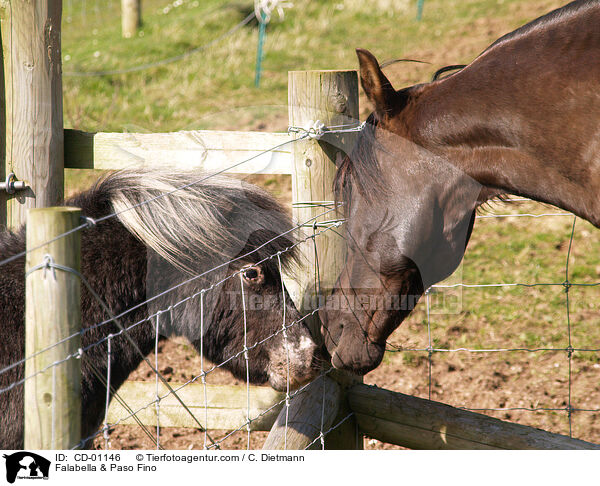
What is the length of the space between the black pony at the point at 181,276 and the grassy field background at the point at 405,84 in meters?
0.74

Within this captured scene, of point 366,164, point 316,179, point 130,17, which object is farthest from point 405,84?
point 130,17

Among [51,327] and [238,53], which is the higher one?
[238,53]

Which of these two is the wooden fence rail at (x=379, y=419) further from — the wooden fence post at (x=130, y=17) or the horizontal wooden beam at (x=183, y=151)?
the wooden fence post at (x=130, y=17)

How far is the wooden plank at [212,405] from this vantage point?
9.23ft

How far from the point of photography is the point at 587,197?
2.02 m

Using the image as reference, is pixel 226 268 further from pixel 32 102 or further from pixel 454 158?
pixel 32 102

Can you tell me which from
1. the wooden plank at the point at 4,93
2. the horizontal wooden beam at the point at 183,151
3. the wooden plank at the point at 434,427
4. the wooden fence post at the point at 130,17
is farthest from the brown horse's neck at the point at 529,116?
the wooden fence post at the point at 130,17

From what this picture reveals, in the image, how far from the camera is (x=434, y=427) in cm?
260

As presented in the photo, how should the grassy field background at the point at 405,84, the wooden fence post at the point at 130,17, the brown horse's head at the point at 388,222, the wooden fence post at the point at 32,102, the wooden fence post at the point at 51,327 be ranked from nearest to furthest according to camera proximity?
the wooden fence post at the point at 51,327, the brown horse's head at the point at 388,222, the wooden fence post at the point at 32,102, the grassy field background at the point at 405,84, the wooden fence post at the point at 130,17

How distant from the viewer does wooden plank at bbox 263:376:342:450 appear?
95.2 inches

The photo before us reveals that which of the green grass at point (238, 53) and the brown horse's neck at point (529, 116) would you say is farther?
the green grass at point (238, 53)

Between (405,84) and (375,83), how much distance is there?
21.4 ft

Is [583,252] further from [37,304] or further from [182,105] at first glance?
[182,105]
